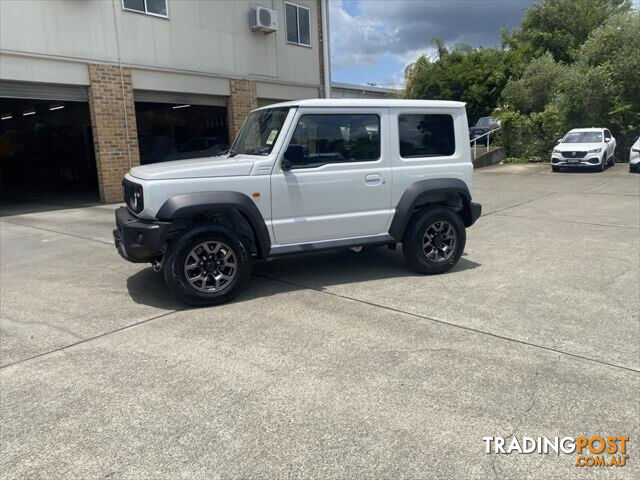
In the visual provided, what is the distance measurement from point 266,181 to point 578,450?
11.3 ft

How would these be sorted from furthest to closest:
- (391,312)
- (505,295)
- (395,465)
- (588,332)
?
1. (505,295)
2. (391,312)
3. (588,332)
4. (395,465)

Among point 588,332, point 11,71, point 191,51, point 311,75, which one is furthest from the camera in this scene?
point 311,75

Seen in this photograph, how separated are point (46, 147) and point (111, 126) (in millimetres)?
12060

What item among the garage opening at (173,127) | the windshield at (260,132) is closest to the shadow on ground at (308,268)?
the windshield at (260,132)

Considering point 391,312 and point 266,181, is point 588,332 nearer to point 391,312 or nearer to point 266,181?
point 391,312

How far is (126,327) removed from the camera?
4484 millimetres

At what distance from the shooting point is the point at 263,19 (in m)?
15.2

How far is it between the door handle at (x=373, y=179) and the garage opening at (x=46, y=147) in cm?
1618

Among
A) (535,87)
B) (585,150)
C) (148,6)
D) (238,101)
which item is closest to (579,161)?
(585,150)

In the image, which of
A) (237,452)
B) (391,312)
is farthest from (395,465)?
(391,312)

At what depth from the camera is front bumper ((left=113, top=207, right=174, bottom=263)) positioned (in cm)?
463

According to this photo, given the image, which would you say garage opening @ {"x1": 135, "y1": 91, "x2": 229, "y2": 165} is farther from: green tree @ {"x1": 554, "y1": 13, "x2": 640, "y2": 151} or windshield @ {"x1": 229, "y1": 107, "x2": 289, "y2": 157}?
green tree @ {"x1": 554, "y1": 13, "x2": 640, "y2": 151}

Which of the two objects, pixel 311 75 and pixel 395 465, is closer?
pixel 395 465

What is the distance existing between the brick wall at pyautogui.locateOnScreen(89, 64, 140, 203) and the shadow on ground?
773 cm
